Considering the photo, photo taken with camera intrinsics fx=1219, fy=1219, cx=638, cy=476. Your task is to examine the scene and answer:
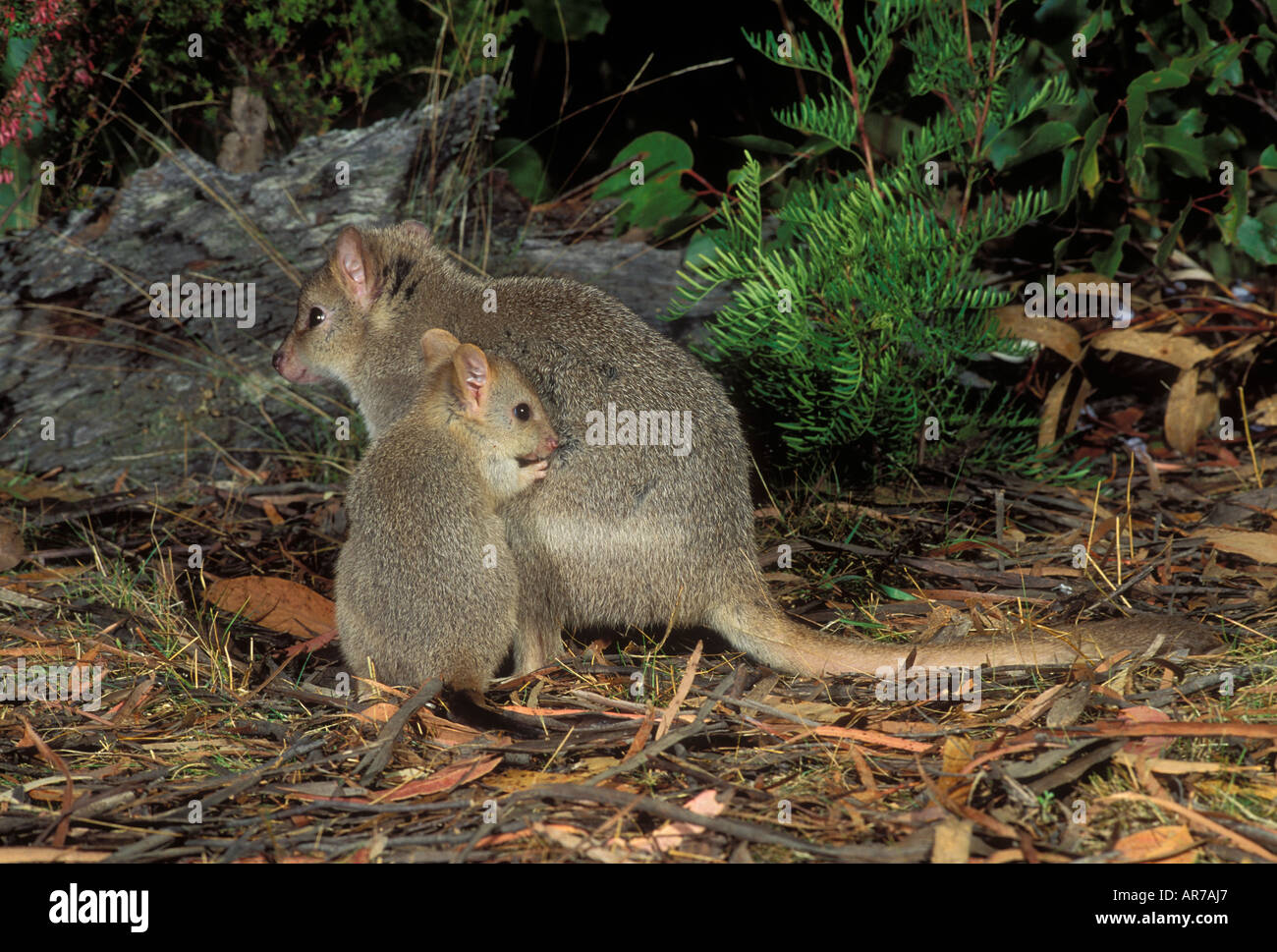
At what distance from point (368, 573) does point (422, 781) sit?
785mm

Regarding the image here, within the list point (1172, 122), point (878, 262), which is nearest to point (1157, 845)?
point (878, 262)

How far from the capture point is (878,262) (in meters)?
4.30

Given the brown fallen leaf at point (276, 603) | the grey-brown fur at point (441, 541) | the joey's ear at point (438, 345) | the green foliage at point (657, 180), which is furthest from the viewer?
the green foliage at point (657, 180)

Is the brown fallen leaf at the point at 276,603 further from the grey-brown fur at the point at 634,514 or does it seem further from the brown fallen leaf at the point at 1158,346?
the brown fallen leaf at the point at 1158,346

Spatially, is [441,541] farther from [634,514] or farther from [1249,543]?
[1249,543]

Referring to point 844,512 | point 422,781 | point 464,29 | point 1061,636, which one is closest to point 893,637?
point 1061,636

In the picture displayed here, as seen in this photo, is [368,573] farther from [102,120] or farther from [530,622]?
[102,120]

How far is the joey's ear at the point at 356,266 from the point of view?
4.33 meters

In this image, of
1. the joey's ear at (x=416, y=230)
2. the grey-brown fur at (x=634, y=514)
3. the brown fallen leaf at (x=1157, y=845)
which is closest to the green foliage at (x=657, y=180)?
the joey's ear at (x=416, y=230)

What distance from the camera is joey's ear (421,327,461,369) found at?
151 inches

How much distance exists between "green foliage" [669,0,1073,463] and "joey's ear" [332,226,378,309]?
1124 millimetres

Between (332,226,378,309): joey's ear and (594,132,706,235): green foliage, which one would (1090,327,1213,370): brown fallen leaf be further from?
(332,226,378,309): joey's ear

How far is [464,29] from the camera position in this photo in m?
6.15

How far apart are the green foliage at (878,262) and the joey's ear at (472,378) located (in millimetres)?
840
